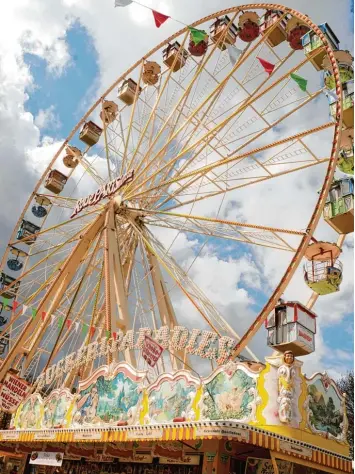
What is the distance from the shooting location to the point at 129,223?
56.2 ft

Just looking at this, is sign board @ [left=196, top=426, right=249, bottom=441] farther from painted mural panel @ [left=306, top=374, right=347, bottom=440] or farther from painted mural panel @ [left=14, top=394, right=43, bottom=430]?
painted mural panel @ [left=14, top=394, right=43, bottom=430]

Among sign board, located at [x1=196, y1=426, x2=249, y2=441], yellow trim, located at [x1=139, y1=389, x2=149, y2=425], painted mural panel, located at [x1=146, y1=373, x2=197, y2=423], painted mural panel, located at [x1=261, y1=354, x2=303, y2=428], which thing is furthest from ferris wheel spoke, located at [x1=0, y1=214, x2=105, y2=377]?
sign board, located at [x1=196, y1=426, x2=249, y2=441]

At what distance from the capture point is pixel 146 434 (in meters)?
9.09

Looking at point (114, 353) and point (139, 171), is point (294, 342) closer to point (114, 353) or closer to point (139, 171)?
point (114, 353)

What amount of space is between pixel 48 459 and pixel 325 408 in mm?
6337

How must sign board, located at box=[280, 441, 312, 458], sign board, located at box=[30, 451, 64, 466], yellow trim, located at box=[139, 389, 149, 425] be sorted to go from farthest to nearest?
sign board, located at box=[30, 451, 64, 466] < yellow trim, located at box=[139, 389, 149, 425] < sign board, located at box=[280, 441, 312, 458]

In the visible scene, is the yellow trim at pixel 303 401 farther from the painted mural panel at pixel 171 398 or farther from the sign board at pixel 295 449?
the painted mural panel at pixel 171 398

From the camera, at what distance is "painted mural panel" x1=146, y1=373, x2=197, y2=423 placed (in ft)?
30.6

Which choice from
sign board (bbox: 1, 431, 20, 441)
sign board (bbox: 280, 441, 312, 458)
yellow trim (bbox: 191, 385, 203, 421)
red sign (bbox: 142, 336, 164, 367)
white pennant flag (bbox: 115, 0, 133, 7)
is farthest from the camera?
white pennant flag (bbox: 115, 0, 133, 7)

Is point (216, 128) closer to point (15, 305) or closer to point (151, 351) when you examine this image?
point (151, 351)

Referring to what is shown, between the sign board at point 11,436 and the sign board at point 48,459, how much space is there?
86 centimetres

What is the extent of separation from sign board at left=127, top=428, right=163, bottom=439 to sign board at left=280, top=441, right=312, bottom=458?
6.82ft

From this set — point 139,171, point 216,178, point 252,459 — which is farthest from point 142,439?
point 139,171

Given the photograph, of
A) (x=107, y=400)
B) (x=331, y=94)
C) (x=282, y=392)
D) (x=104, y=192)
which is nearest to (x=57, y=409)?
(x=107, y=400)
